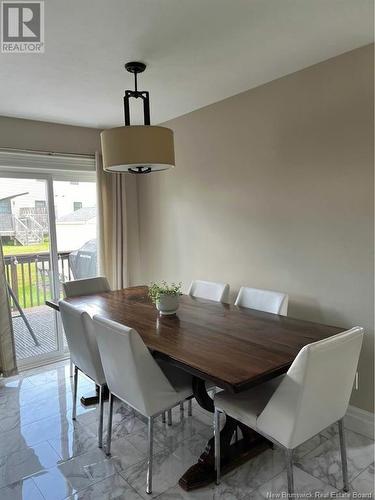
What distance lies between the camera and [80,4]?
1.77 meters

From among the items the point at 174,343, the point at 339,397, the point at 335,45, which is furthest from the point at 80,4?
the point at 339,397

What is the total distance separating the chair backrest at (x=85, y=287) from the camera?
3.51 m

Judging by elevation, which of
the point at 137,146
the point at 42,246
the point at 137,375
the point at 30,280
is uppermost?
the point at 137,146

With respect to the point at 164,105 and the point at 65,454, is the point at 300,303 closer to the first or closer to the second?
the point at 65,454

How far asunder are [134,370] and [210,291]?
1386 mm

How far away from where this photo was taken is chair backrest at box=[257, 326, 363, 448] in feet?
5.24

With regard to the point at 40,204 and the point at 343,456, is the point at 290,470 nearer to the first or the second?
the point at 343,456

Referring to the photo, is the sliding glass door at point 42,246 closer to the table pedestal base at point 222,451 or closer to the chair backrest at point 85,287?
the chair backrest at point 85,287

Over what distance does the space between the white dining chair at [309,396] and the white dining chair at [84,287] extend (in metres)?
2.14

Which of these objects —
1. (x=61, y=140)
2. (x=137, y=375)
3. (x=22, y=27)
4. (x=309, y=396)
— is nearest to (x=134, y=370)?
(x=137, y=375)

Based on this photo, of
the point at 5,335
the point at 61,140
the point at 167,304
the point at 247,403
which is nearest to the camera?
the point at 247,403

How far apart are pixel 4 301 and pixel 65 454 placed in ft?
5.50

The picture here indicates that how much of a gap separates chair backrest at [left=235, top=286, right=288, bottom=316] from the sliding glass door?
2.16 metres

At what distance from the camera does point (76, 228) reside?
4.29 metres
